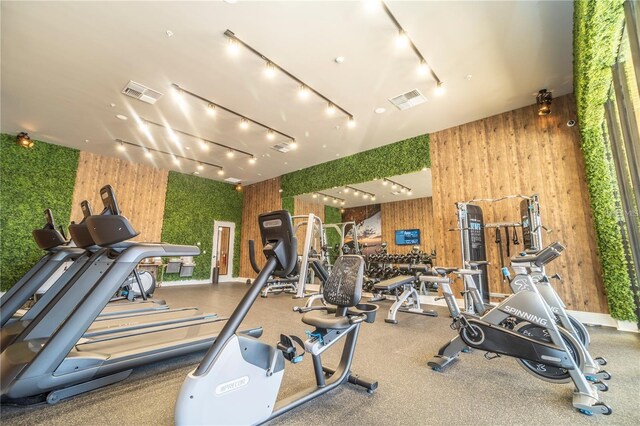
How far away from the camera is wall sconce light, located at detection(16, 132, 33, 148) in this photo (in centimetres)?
630

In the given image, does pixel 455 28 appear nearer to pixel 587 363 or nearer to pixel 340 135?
pixel 340 135

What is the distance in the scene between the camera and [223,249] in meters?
10.3

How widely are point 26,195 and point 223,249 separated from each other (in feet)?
17.6

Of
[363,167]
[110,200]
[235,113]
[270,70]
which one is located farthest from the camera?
[363,167]

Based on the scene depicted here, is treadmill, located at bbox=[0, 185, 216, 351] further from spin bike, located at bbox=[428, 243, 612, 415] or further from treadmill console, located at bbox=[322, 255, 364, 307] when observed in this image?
spin bike, located at bbox=[428, 243, 612, 415]

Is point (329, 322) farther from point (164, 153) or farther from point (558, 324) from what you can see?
point (164, 153)

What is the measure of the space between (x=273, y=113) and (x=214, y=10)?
228 centimetres

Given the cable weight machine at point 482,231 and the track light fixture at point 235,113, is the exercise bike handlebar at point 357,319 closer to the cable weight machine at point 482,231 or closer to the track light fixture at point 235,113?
the cable weight machine at point 482,231

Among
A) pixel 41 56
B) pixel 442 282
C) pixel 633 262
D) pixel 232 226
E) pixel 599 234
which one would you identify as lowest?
pixel 442 282

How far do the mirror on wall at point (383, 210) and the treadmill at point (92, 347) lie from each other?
4.93m

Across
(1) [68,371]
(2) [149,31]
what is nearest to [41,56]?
(2) [149,31]

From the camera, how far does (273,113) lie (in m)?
5.39

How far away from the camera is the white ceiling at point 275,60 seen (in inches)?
126

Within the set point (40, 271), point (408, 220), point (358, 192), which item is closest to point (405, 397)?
point (40, 271)
